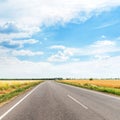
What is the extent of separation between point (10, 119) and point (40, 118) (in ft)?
3.73

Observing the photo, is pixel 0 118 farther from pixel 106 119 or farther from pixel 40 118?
pixel 106 119

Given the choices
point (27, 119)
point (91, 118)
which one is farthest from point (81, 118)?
point (27, 119)

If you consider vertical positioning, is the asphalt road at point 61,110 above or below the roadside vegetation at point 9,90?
below

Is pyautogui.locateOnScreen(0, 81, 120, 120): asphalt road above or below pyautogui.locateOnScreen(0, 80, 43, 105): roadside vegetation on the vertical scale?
below

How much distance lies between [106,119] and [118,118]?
1.94 feet

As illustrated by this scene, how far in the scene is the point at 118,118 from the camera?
37.4 feet

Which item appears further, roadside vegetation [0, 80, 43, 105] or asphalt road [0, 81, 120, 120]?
roadside vegetation [0, 80, 43, 105]

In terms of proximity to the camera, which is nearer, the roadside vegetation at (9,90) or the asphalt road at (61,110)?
the asphalt road at (61,110)

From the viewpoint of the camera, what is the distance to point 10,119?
36.5 feet

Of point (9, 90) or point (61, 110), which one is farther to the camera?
point (9, 90)

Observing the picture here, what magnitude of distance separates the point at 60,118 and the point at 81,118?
31.9 inches

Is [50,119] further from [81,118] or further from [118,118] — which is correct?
[118,118]

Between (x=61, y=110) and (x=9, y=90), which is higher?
(x=9, y=90)

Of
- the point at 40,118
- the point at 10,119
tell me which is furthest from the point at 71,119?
the point at 10,119
